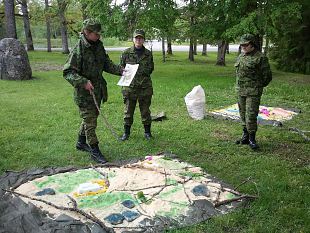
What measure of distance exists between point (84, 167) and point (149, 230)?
70.1 inches

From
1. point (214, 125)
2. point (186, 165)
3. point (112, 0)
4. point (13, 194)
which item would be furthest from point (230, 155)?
point (112, 0)

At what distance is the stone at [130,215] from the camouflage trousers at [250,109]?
2781 millimetres

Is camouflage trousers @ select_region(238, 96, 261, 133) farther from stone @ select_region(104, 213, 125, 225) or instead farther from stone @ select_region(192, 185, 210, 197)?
stone @ select_region(104, 213, 125, 225)

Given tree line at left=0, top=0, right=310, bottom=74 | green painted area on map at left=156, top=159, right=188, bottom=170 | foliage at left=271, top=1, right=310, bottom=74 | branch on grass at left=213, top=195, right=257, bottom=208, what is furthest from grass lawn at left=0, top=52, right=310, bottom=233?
foliage at left=271, top=1, right=310, bottom=74

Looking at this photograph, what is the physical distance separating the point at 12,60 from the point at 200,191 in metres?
10.8

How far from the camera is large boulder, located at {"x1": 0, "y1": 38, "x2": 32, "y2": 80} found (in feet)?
43.6

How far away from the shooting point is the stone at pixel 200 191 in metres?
4.31

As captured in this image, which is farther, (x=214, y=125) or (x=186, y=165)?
(x=214, y=125)

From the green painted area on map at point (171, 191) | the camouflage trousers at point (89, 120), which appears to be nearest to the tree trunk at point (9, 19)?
the camouflage trousers at point (89, 120)

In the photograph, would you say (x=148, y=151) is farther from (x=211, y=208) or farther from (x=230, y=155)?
(x=211, y=208)

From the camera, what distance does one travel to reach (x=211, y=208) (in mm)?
4035

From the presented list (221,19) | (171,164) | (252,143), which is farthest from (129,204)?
(221,19)

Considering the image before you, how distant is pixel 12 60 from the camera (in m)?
13.4

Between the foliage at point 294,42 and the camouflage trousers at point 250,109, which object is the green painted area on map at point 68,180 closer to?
the camouflage trousers at point 250,109
